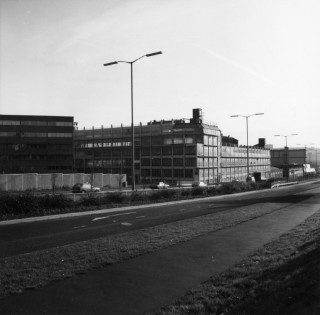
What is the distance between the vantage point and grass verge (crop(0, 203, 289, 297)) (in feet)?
28.6

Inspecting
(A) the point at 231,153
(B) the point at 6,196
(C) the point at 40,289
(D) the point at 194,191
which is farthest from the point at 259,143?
(C) the point at 40,289

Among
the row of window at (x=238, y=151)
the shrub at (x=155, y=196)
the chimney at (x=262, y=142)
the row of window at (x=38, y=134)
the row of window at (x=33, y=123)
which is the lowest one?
the shrub at (x=155, y=196)

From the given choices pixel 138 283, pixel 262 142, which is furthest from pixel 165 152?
pixel 138 283

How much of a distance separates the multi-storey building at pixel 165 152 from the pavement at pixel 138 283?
75.2 metres

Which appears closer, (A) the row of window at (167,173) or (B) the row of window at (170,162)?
(B) the row of window at (170,162)

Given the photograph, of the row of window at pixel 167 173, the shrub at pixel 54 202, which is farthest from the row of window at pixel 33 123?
the shrub at pixel 54 202

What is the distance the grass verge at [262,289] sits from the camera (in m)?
6.62

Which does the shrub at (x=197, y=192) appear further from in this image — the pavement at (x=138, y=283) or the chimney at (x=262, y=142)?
the chimney at (x=262, y=142)

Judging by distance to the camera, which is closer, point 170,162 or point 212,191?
point 212,191

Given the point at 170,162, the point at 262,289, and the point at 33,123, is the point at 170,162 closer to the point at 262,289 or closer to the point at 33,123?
the point at 33,123

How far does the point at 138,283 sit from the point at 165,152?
3647 inches

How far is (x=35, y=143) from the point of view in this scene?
94000 mm

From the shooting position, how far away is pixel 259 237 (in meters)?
14.4

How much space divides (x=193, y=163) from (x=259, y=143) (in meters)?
74.0
